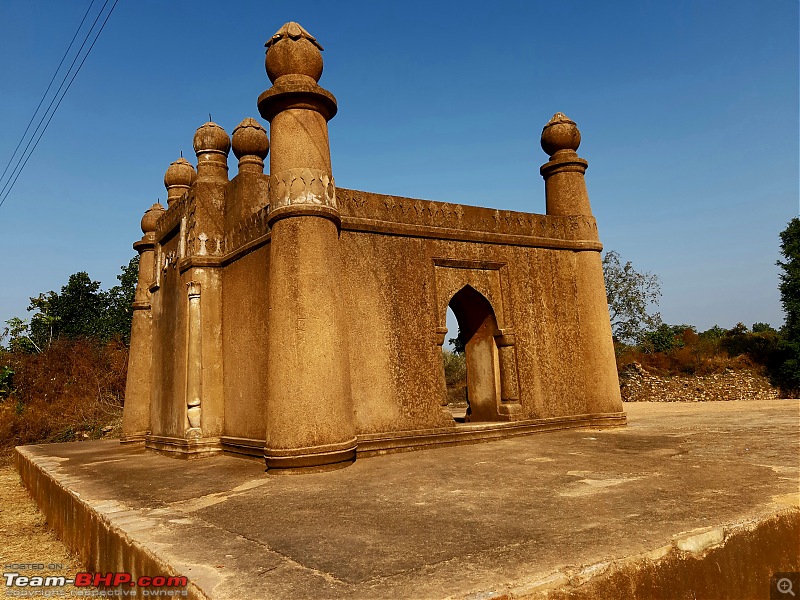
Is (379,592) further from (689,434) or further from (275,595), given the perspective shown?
(689,434)

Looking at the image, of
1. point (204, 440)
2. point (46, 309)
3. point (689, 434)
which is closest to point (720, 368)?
point (689, 434)

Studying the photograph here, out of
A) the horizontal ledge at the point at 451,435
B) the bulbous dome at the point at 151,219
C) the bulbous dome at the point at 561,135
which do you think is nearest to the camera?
the horizontal ledge at the point at 451,435

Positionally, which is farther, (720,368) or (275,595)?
(720,368)

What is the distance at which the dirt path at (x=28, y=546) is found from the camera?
4.55m

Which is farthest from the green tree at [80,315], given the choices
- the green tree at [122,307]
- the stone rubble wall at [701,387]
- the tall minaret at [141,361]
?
the stone rubble wall at [701,387]

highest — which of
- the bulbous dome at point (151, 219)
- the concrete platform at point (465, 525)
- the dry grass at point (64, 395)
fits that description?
the bulbous dome at point (151, 219)

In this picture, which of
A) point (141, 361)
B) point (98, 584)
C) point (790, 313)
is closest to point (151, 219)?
point (141, 361)

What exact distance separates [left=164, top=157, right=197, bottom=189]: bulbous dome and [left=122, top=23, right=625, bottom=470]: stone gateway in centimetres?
104

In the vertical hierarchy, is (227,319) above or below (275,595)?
above

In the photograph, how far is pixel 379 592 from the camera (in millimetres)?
2260

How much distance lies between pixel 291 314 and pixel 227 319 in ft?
8.11

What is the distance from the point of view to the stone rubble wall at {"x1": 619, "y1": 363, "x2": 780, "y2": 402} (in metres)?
19.5

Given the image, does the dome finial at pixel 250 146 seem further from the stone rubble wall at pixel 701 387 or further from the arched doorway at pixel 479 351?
the stone rubble wall at pixel 701 387

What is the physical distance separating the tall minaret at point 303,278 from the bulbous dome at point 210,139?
2.15m
